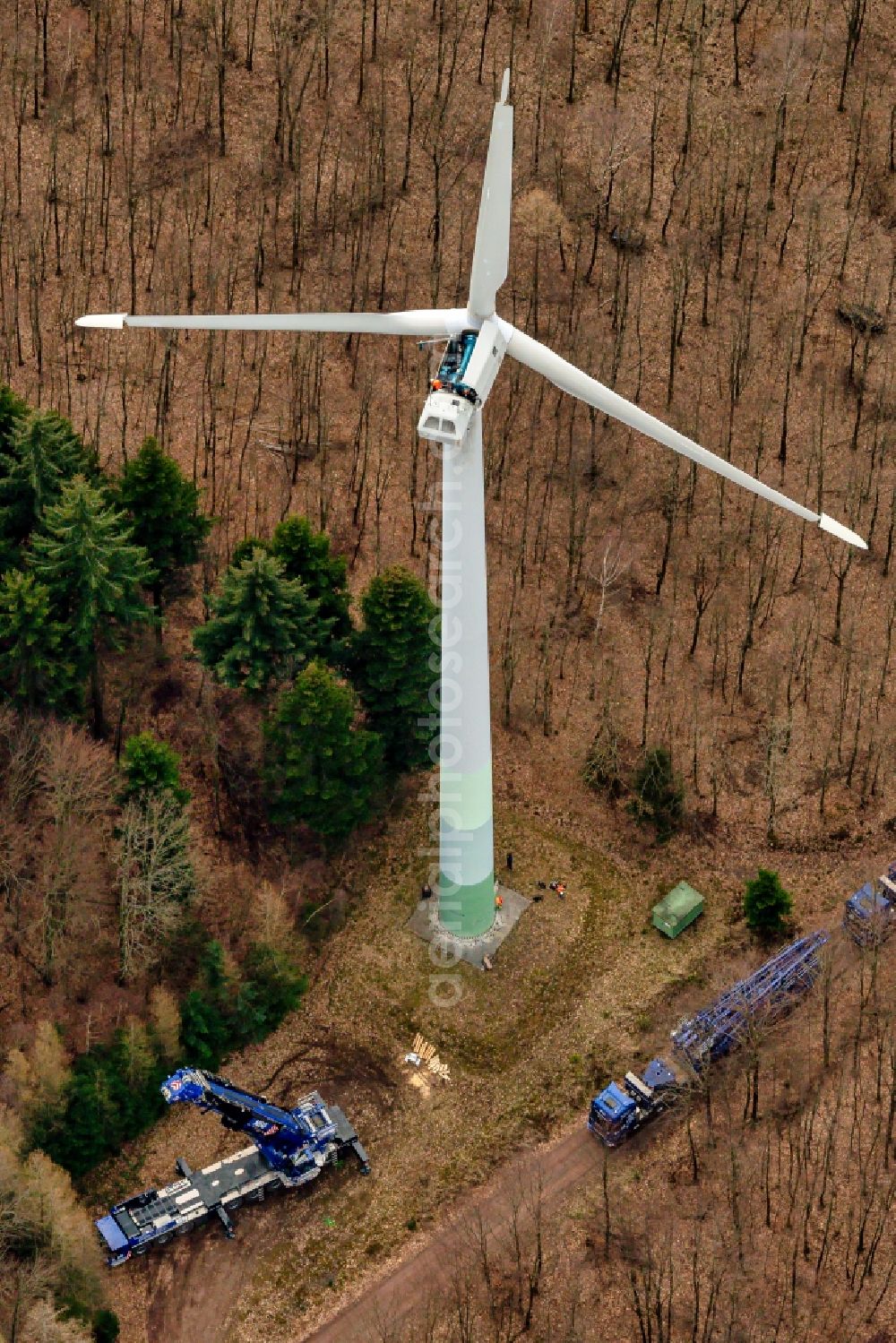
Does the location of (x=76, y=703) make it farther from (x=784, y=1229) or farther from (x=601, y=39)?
(x=601, y=39)

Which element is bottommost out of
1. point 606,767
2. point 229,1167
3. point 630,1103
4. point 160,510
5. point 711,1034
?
point 229,1167

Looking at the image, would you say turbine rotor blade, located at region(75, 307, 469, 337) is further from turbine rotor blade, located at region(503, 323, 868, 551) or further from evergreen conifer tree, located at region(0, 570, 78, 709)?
evergreen conifer tree, located at region(0, 570, 78, 709)

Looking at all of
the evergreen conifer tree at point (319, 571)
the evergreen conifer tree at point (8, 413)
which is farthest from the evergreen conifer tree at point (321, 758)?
the evergreen conifer tree at point (8, 413)

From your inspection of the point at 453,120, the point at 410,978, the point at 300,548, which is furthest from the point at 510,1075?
the point at 453,120

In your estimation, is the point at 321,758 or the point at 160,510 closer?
the point at 321,758

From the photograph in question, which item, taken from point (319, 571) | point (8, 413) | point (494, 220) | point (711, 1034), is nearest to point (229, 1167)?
point (711, 1034)

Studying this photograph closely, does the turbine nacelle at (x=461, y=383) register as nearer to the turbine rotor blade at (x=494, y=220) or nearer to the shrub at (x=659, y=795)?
the turbine rotor blade at (x=494, y=220)

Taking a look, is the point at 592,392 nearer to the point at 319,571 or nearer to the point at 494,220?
the point at 494,220
